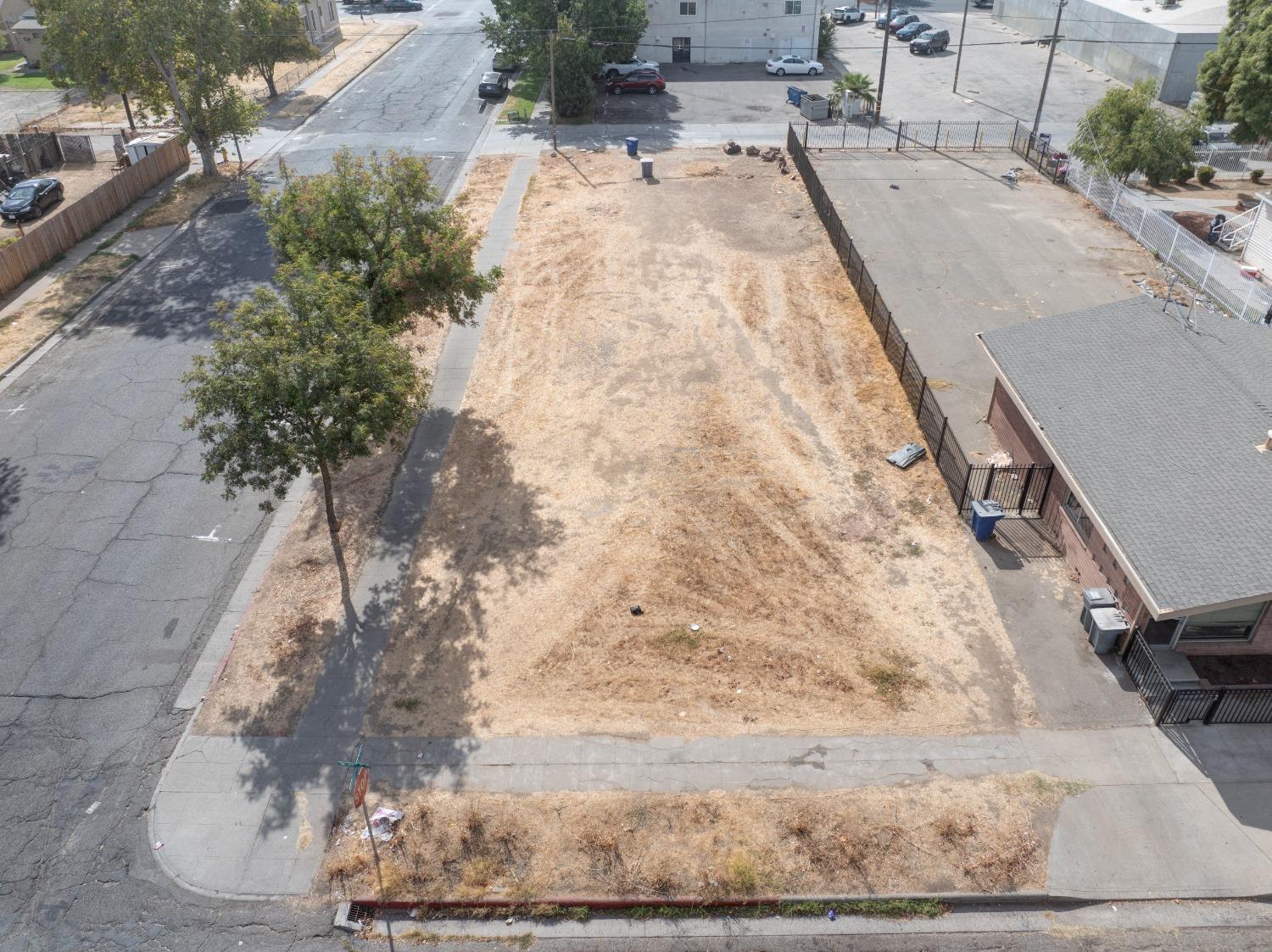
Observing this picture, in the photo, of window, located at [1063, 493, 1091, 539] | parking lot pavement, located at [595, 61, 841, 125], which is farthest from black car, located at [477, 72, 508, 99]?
window, located at [1063, 493, 1091, 539]

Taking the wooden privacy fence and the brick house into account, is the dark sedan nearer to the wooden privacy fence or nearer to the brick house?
the wooden privacy fence

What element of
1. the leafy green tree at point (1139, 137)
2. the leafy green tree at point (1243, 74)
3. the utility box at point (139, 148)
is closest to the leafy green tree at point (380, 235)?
the utility box at point (139, 148)

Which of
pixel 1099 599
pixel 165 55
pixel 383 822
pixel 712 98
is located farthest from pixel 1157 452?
pixel 712 98

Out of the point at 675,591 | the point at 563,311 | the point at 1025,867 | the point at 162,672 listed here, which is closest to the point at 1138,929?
the point at 1025,867

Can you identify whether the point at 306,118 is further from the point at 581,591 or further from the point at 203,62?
the point at 581,591

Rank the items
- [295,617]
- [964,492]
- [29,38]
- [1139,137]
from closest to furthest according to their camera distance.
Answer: [295,617] < [964,492] < [1139,137] < [29,38]

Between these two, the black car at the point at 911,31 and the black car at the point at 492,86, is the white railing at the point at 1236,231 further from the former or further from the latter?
the black car at the point at 492,86

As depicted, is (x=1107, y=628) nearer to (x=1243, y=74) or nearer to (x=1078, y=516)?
(x=1078, y=516)
